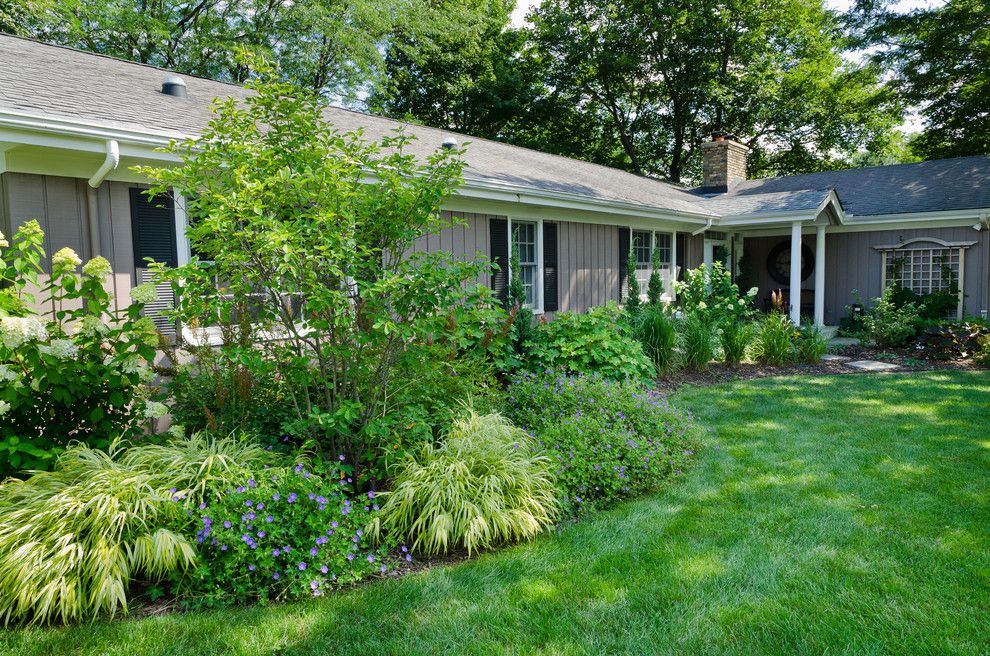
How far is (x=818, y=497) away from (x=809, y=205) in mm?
9277

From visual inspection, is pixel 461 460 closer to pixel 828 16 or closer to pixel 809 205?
pixel 809 205

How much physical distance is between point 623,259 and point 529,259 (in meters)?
2.57

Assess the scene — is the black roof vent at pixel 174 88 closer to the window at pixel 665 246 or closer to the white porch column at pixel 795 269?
the window at pixel 665 246

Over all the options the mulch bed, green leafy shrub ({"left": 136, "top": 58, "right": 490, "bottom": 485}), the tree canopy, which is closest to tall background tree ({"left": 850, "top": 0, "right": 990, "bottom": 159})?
the tree canopy

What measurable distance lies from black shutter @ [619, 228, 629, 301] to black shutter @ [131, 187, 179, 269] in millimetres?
7662

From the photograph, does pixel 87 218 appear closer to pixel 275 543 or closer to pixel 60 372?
pixel 60 372

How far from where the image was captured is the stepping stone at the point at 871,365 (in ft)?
31.2

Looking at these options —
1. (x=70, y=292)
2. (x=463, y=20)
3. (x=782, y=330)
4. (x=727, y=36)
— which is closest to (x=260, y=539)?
(x=70, y=292)

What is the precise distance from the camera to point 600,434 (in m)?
4.65

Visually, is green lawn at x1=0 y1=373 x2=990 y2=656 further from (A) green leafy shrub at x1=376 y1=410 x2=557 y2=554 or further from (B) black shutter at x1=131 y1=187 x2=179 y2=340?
(B) black shutter at x1=131 y1=187 x2=179 y2=340

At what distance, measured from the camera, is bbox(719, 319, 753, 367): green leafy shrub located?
31.0 feet

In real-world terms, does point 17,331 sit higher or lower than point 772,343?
higher

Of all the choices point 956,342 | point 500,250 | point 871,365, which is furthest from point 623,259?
point 956,342

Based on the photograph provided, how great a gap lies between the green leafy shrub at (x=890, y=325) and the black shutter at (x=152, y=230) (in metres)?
11.3
